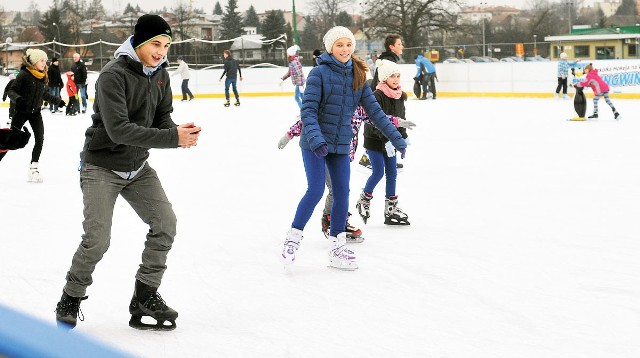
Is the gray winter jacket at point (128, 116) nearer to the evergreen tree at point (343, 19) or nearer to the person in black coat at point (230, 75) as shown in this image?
the person in black coat at point (230, 75)

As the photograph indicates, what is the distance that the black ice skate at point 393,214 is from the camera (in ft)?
18.7

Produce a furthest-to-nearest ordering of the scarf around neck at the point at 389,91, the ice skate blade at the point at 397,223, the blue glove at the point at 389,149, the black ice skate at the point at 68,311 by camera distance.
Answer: the ice skate blade at the point at 397,223
the scarf around neck at the point at 389,91
the blue glove at the point at 389,149
the black ice skate at the point at 68,311

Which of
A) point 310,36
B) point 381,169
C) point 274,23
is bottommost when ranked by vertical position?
point 381,169

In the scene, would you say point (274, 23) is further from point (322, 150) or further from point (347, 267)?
point (322, 150)

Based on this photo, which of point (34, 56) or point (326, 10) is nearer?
point (34, 56)

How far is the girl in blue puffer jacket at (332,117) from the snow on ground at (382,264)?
1.13 feet

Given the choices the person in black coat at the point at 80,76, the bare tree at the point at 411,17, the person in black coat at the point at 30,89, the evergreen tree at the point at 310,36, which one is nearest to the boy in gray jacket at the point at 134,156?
the person in black coat at the point at 30,89

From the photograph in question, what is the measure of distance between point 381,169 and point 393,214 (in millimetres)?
346

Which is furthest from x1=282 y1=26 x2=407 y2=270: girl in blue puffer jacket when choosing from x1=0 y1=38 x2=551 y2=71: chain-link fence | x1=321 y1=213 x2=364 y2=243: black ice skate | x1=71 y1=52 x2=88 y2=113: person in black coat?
x1=0 y1=38 x2=551 y2=71: chain-link fence

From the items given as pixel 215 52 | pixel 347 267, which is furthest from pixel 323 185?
pixel 215 52

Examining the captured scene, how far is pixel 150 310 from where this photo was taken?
3371mm

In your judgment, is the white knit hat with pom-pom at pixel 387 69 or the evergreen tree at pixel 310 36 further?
the evergreen tree at pixel 310 36

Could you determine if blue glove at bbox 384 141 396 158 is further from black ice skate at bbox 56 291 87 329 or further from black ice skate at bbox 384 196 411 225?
black ice skate at bbox 56 291 87 329

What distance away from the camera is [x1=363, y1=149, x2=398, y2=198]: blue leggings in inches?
218
